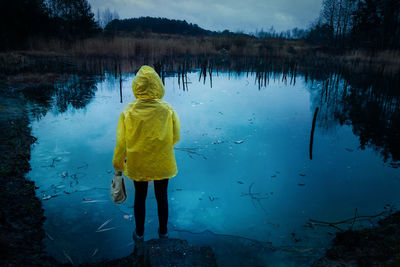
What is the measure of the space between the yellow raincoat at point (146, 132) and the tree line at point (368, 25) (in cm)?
3032

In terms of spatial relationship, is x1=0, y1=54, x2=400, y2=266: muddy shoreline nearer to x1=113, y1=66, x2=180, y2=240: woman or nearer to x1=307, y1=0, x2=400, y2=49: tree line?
x1=113, y1=66, x2=180, y2=240: woman

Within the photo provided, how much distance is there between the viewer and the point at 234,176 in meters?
4.45

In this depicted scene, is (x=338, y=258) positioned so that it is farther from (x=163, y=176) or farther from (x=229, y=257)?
(x=163, y=176)

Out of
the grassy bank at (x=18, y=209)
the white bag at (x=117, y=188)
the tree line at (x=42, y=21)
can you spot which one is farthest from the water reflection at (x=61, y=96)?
the tree line at (x=42, y=21)

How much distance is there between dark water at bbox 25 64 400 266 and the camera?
9.76ft

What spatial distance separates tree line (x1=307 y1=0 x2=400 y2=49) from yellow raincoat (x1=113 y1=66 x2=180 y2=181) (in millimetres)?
30317

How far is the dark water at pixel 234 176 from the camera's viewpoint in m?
2.97

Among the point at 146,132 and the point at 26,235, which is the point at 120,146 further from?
the point at 26,235

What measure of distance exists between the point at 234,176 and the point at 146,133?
2.44 meters

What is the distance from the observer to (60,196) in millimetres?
3652

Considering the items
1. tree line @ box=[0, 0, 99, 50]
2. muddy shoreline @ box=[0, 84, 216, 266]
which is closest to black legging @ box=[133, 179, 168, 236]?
muddy shoreline @ box=[0, 84, 216, 266]

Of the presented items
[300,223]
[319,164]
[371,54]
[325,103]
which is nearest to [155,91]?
[300,223]

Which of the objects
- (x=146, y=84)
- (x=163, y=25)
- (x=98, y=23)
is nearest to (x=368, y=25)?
(x=98, y=23)

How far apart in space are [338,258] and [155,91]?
2.46m
